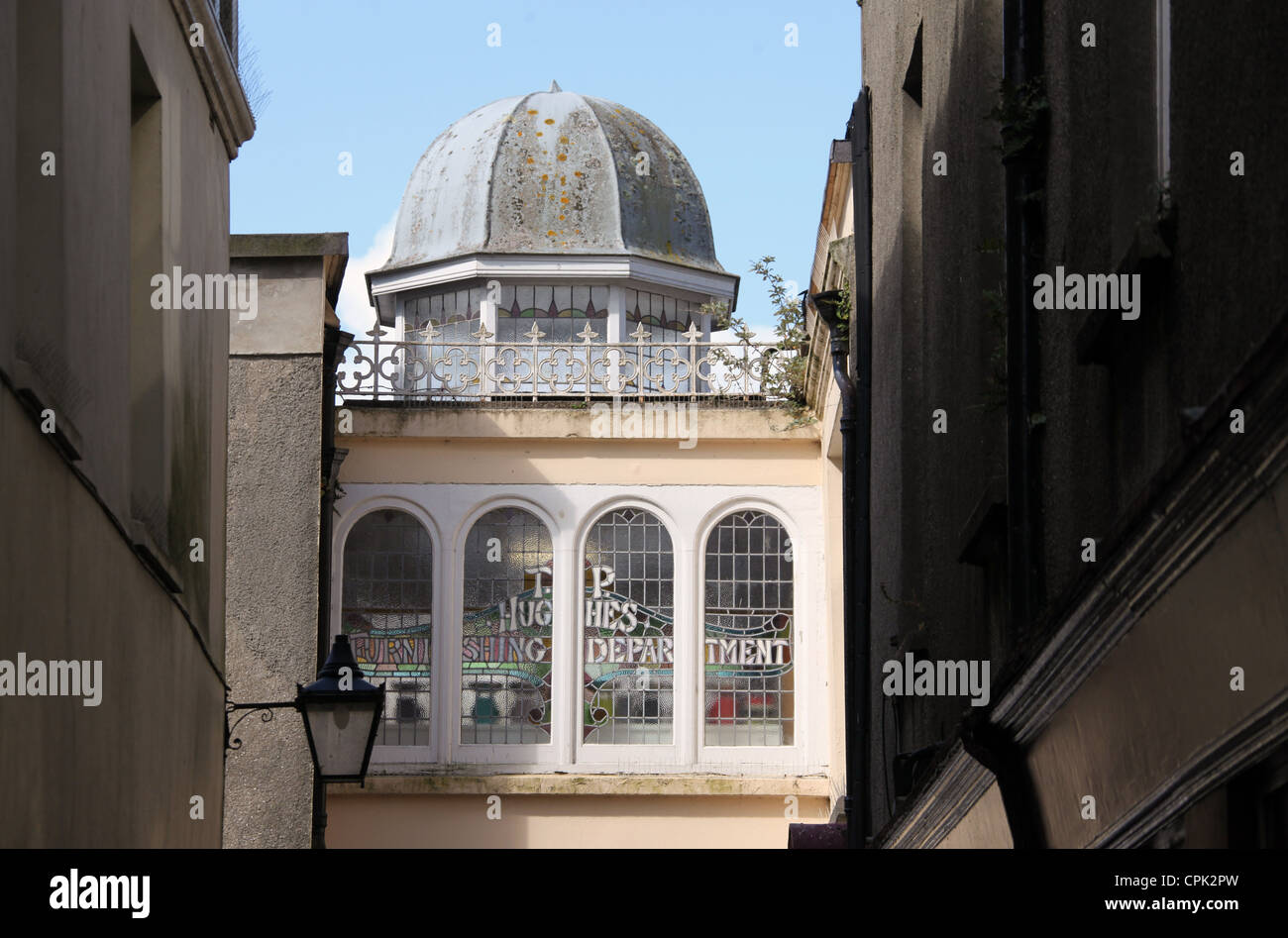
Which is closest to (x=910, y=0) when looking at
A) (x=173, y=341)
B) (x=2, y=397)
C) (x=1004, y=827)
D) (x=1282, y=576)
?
(x=173, y=341)

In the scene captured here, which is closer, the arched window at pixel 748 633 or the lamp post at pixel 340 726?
the lamp post at pixel 340 726

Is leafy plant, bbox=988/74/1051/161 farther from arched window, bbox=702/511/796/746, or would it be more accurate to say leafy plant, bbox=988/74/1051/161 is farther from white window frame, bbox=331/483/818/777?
arched window, bbox=702/511/796/746

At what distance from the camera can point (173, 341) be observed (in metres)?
8.49

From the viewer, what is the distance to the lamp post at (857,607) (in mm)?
12102

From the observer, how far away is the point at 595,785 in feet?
58.2

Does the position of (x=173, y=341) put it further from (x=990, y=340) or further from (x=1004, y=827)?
(x=1004, y=827)

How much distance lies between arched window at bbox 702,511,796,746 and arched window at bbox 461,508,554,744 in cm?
154

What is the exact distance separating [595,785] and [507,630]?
5.55 ft

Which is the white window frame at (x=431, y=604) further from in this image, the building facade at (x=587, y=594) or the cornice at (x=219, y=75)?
the cornice at (x=219, y=75)

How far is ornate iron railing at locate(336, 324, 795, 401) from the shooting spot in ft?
60.5

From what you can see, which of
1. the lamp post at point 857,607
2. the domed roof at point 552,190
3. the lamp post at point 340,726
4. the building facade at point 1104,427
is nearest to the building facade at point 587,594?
the domed roof at point 552,190

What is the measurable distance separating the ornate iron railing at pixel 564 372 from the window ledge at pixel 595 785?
3568 millimetres

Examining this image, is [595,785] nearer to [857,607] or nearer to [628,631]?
[628,631]
